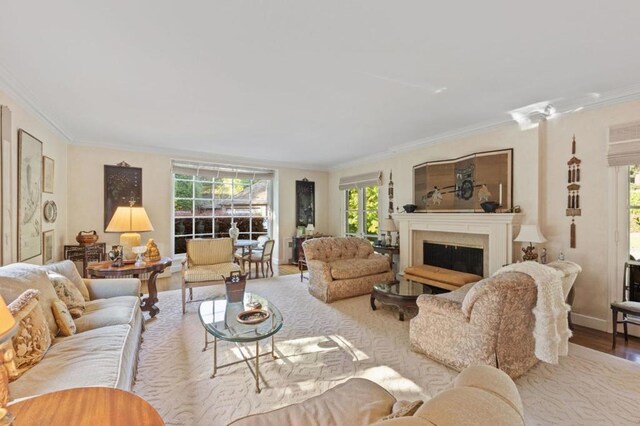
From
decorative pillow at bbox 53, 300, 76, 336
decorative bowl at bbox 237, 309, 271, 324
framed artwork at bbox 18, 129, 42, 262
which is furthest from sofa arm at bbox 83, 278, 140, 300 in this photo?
decorative bowl at bbox 237, 309, 271, 324

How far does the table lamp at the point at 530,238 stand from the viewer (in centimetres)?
344

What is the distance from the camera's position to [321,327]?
3.39 metres

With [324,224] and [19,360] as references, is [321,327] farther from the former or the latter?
[324,224]

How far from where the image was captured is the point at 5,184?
279 centimetres

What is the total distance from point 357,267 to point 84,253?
4.38 meters

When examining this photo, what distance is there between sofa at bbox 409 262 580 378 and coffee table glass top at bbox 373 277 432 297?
0.90m

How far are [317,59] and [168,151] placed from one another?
4.54m

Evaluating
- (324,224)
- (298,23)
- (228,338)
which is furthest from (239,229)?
(298,23)

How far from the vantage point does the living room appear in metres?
1.98

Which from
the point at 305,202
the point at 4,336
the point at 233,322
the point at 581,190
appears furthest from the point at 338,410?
the point at 305,202

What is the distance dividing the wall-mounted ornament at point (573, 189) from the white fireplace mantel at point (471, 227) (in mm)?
522

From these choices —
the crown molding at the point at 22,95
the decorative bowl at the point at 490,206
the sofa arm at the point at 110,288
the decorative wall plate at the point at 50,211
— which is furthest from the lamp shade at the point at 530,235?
the decorative wall plate at the point at 50,211

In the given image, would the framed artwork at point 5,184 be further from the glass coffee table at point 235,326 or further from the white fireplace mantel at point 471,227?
the white fireplace mantel at point 471,227

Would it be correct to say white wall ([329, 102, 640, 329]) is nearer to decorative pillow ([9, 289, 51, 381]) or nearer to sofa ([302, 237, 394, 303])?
sofa ([302, 237, 394, 303])
